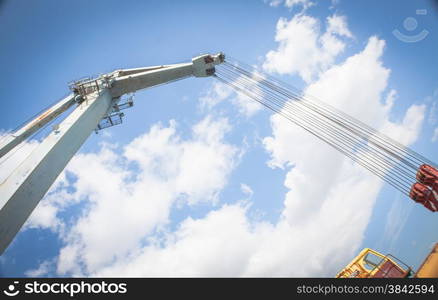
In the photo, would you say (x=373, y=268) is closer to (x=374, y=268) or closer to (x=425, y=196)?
(x=374, y=268)

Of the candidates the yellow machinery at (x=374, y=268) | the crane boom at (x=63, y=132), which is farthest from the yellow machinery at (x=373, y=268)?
the crane boom at (x=63, y=132)

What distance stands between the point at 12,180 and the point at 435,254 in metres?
9.20

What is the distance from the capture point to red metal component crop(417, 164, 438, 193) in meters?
5.72

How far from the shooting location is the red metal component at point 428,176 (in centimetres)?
572

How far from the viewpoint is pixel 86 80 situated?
28.2ft

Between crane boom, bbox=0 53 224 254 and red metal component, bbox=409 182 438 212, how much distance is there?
8.30m

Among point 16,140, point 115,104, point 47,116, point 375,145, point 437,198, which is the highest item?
point 115,104

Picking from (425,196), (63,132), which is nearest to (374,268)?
(425,196)

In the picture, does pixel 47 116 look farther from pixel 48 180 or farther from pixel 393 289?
pixel 393 289

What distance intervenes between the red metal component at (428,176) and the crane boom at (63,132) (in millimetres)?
8140

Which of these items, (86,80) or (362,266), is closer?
(86,80)

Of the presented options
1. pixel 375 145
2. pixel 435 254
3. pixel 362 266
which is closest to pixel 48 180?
pixel 435 254

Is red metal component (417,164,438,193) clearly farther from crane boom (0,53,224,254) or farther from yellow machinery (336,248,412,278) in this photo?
crane boom (0,53,224,254)

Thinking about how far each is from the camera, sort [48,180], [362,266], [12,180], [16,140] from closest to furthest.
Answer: [12,180] < [48,180] < [16,140] < [362,266]
